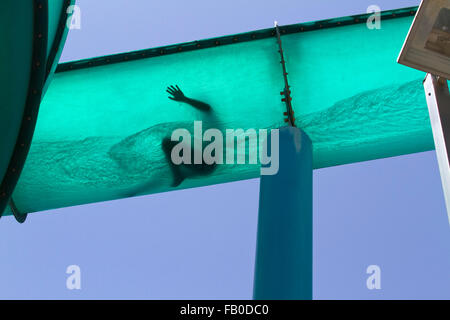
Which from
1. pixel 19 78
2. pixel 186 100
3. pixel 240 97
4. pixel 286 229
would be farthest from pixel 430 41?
pixel 186 100

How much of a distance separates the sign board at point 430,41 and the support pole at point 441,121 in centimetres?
6

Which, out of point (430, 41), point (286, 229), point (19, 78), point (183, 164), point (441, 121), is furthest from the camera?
point (183, 164)

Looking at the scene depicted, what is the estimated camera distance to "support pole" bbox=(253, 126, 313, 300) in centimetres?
372

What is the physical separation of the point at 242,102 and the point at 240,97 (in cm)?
7

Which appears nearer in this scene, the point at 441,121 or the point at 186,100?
the point at 441,121

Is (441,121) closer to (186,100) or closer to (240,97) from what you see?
(240,97)

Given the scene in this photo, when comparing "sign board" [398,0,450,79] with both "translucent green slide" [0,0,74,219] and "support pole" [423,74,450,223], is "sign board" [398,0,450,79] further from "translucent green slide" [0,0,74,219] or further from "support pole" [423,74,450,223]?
"translucent green slide" [0,0,74,219]

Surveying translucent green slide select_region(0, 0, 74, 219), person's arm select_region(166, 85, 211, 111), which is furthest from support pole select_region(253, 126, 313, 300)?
person's arm select_region(166, 85, 211, 111)

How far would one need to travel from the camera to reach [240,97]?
22.2ft

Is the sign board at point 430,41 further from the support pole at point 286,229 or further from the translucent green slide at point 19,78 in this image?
the translucent green slide at point 19,78

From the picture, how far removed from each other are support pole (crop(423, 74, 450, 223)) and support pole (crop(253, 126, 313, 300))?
162 cm

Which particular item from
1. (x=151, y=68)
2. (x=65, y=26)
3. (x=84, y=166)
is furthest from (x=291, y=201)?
(x=84, y=166)
